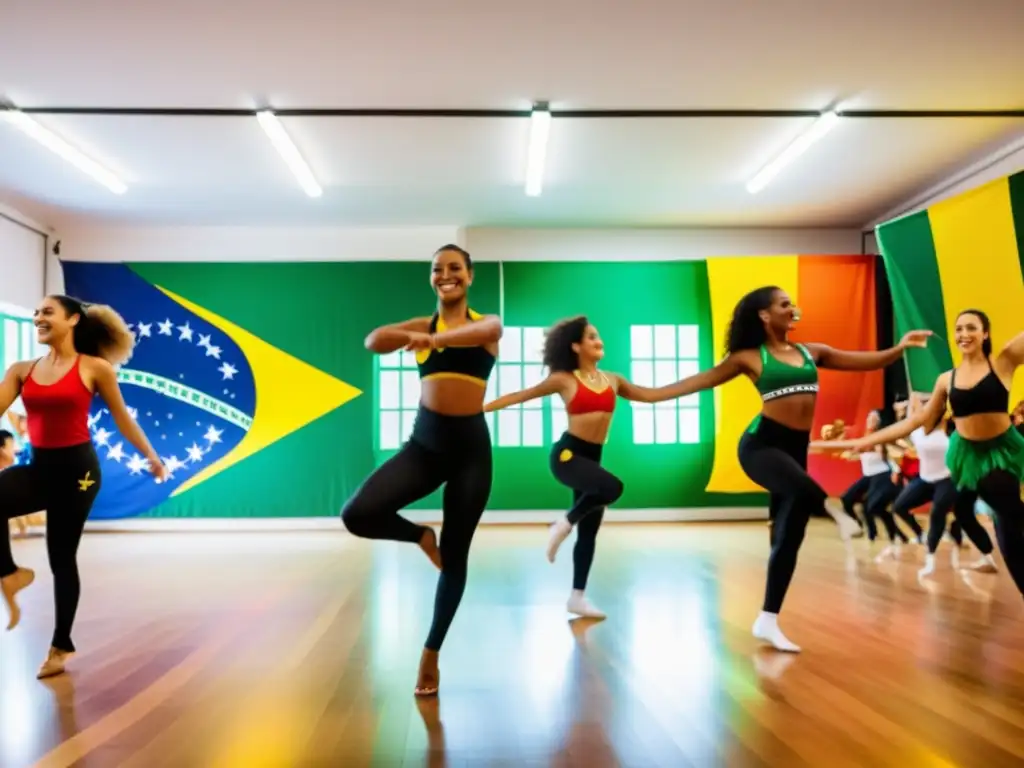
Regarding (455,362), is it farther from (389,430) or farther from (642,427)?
(642,427)

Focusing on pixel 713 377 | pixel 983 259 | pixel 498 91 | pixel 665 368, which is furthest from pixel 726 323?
pixel 713 377

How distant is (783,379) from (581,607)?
4.62 feet

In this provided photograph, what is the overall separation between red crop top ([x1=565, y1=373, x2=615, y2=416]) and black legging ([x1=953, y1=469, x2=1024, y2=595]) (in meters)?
1.65

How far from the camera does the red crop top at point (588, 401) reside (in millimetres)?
4250

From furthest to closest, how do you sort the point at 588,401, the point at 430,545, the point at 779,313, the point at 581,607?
the point at 588,401, the point at 581,607, the point at 779,313, the point at 430,545

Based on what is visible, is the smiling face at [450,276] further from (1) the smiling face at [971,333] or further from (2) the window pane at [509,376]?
(2) the window pane at [509,376]

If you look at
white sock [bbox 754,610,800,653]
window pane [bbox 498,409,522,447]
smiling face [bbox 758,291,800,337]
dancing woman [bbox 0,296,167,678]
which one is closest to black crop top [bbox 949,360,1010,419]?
smiling face [bbox 758,291,800,337]

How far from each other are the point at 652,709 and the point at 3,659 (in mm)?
2393

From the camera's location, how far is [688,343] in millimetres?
9352

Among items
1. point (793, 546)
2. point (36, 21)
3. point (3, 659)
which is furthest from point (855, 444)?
point (36, 21)

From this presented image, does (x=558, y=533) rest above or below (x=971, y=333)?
below

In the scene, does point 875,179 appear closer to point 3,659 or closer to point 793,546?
point 793,546

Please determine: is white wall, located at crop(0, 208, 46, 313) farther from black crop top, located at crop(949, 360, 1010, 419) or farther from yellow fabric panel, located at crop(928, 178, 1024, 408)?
yellow fabric panel, located at crop(928, 178, 1024, 408)

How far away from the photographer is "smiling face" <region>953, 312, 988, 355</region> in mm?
3605
